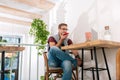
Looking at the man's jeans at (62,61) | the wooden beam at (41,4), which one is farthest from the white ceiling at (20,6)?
the man's jeans at (62,61)

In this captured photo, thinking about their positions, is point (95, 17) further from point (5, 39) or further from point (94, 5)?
point (5, 39)

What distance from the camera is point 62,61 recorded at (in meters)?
2.35

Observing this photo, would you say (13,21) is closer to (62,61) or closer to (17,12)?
(17,12)

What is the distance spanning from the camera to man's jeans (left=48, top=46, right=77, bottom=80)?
2.25m

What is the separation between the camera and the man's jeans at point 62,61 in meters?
2.25

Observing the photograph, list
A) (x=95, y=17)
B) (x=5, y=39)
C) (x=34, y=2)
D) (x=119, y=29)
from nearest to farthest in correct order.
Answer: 1. (x=119, y=29)
2. (x=95, y=17)
3. (x=34, y=2)
4. (x=5, y=39)

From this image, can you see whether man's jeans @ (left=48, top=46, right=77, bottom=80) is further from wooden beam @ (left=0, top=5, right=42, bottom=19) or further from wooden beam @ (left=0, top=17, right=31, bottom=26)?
wooden beam @ (left=0, top=17, right=31, bottom=26)

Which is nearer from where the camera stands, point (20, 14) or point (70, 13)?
point (70, 13)

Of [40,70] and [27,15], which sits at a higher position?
[27,15]

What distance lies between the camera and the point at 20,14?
4641 mm

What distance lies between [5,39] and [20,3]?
178cm

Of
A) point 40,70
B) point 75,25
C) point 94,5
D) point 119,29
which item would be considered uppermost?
point 94,5

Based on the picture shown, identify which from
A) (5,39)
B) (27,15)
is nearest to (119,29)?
(27,15)

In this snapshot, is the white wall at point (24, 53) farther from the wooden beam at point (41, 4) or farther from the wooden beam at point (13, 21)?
the wooden beam at point (41, 4)
